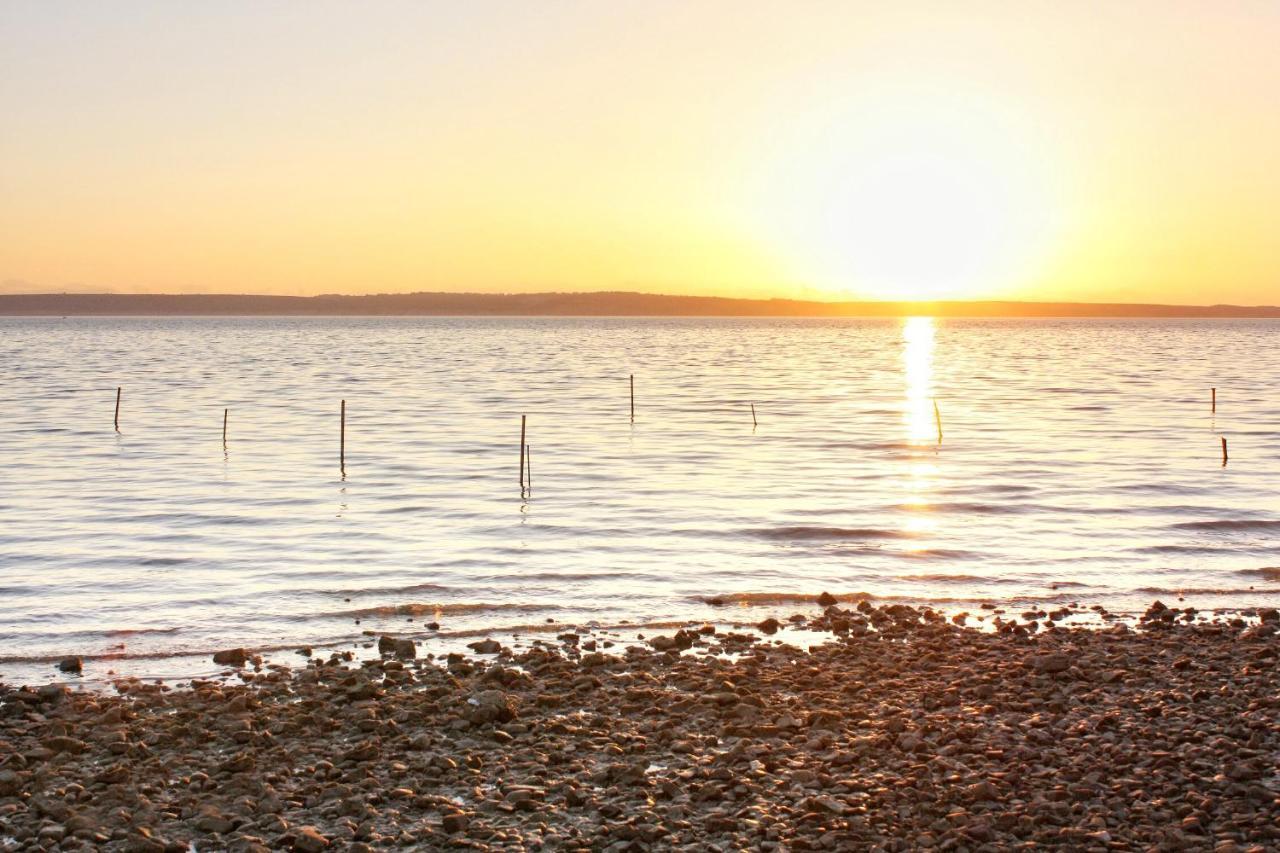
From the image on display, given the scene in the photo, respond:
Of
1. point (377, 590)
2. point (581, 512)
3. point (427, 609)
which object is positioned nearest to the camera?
point (427, 609)

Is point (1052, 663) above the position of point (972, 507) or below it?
above

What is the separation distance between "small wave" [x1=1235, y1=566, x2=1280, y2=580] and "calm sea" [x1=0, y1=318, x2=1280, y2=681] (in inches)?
4.5

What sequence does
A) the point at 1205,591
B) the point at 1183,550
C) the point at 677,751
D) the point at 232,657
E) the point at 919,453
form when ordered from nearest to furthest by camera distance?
1. the point at 677,751
2. the point at 232,657
3. the point at 1205,591
4. the point at 1183,550
5. the point at 919,453

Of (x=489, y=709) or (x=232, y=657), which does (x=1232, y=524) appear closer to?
(x=489, y=709)

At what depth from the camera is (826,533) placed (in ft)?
86.7

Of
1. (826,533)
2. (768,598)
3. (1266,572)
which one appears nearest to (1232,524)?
(1266,572)

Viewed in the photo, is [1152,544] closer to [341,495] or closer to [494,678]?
[494,678]

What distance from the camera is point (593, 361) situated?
121750 mm

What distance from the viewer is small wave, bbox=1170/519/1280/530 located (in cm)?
2673

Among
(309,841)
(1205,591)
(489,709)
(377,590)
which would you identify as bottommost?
(377,590)

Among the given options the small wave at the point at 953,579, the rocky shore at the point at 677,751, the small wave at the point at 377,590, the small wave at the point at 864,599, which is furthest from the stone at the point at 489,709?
the small wave at the point at 953,579

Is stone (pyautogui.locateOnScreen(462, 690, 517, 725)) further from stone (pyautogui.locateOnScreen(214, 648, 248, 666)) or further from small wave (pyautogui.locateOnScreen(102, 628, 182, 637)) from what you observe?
small wave (pyautogui.locateOnScreen(102, 628, 182, 637))

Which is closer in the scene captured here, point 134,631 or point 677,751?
point 677,751

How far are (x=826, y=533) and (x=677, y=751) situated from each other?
52.1 feet
